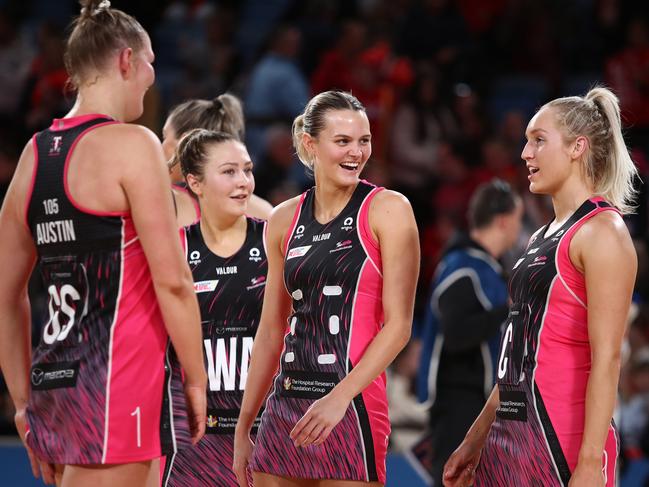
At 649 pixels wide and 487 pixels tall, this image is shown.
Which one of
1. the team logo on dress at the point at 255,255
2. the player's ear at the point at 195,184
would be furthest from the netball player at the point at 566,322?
the player's ear at the point at 195,184

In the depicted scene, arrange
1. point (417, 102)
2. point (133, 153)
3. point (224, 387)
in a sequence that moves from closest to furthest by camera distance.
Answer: point (133, 153) < point (224, 387) < point (417, 102)

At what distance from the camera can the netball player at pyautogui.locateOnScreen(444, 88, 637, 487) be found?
11.0ft

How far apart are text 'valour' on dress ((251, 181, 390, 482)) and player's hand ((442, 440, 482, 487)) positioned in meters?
0.25

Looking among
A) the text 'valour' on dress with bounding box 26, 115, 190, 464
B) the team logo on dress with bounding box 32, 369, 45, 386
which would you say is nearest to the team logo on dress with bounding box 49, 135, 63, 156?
the text 'valour' on dress with bounding box 26, 115, 190, 464

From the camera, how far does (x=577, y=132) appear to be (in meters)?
3.64

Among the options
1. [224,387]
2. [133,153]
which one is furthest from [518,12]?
[133,153]

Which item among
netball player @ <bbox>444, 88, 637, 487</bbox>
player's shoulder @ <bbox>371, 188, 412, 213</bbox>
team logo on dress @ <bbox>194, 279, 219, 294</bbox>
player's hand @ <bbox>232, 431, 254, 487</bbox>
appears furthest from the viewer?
team logo on dress @ <bbox>194, 279, 219, 294</bbox>

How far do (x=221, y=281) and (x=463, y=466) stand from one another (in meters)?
1.31

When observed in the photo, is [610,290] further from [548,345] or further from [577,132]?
[577,132]

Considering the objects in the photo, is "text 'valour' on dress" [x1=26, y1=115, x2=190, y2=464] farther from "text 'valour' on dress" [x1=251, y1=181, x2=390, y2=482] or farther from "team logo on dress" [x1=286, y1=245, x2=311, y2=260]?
"team logo on dress" [x1=286, y1=245, x2=311, y2=260]

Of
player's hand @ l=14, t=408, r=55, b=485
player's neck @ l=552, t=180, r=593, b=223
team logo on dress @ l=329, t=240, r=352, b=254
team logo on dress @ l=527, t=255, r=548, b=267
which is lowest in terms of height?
player's hand @ l=14, t=408, r=55, b=485

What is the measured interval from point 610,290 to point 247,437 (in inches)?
59.0

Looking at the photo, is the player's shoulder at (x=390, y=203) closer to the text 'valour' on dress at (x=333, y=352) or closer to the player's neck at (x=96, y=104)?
the text 'valour' on dress at (x=333, y=352)

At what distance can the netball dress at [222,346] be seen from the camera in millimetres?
4371
